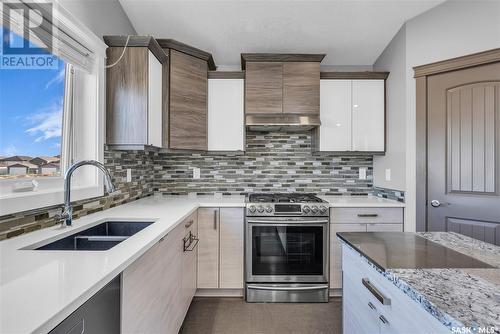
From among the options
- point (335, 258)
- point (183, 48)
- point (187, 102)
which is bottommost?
point (335, 258)

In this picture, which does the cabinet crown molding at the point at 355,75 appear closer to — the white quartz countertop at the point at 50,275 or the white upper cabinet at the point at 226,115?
the white upper cabinet at the point at 226,115

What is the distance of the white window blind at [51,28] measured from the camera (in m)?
1.21

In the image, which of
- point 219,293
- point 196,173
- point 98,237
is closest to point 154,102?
point 196,173

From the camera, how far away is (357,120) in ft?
8.66

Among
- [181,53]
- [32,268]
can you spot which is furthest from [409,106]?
[32,268]

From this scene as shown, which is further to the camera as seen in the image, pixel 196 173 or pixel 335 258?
pixel 196 173

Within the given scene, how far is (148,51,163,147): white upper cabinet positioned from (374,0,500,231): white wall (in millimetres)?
2249

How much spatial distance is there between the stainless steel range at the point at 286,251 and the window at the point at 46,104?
4.43 feet

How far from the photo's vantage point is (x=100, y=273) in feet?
2.64

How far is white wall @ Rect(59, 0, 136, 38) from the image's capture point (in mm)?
1613

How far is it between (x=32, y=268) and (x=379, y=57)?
3358 mm

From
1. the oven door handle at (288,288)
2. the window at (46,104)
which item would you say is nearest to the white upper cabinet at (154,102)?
the window at (46,104)

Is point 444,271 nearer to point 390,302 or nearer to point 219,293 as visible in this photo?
point 390,302

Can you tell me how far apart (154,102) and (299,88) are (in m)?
1.41
